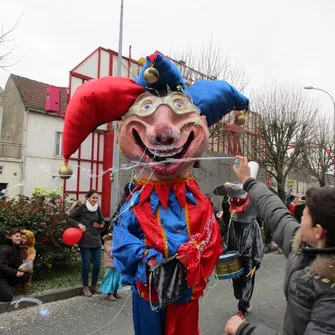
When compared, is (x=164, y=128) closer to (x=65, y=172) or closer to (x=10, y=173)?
(x=65, y=172)

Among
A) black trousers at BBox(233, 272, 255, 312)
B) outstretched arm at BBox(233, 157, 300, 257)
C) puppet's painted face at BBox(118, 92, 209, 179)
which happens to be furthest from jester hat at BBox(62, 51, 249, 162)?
black trousers at BBox(233, 272, 255, 312)

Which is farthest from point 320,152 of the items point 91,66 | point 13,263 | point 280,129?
point 13,263

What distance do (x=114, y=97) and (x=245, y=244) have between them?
2.55 metres

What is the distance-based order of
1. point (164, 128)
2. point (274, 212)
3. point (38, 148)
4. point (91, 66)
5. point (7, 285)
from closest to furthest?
point (274, 212) → point (164, 128) → point (7, 285) → point (91, 66) → point (38, 148)

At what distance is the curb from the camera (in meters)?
4.39

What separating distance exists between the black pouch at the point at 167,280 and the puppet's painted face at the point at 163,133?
27.2 inches

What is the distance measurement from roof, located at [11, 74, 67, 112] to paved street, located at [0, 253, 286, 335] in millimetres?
12063

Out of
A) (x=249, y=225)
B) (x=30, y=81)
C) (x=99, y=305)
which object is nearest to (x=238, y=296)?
(x=249, y=225)

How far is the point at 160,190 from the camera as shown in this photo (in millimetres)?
2686

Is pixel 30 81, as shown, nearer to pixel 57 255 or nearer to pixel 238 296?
pixel 57 255

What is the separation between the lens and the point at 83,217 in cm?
521

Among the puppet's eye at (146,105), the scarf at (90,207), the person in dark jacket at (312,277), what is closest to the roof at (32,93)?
the scarf at (90,207)

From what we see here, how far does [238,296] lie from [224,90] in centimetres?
259

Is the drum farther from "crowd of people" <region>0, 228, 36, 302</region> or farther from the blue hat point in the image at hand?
"crowd of people" <region>0, 228, 36, 302</region>
